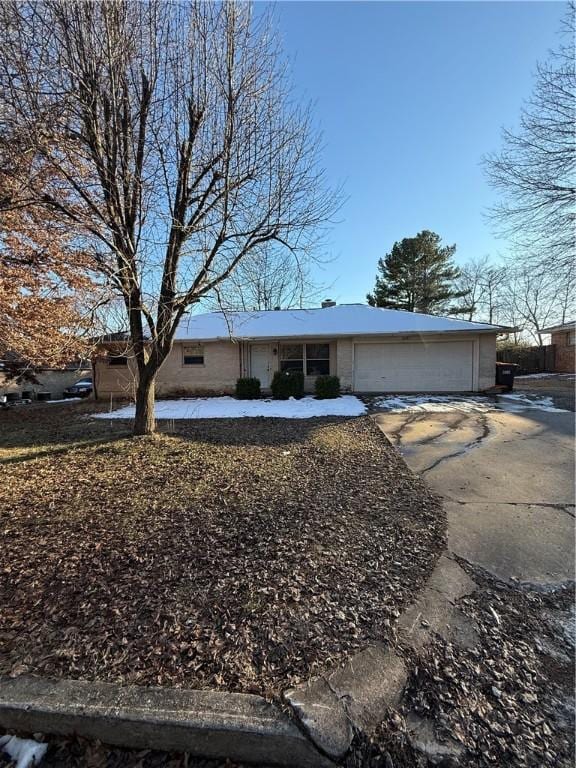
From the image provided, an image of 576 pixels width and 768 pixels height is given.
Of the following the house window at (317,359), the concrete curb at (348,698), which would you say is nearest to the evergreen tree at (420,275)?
the house window at (317,359)

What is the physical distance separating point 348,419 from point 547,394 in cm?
924

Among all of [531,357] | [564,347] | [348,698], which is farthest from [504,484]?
[531,357]

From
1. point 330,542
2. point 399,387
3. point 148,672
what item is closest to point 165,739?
point 148,672

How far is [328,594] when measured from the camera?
2398 millimetres

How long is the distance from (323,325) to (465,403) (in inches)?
258

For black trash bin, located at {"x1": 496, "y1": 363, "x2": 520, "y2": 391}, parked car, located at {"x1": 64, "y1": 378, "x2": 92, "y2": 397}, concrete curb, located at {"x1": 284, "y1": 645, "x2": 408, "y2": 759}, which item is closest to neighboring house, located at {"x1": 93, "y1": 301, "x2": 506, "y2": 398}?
black trash bin, located at {"x1": 496, "y1": 363, "x2": 520, "y2": 391}

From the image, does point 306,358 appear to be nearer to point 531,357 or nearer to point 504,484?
point 504,484

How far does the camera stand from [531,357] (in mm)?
25656

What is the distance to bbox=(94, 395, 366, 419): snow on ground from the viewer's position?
34.2ft

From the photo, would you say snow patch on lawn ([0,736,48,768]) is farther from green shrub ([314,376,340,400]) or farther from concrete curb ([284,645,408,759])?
green shrub ([314,376,340,400])

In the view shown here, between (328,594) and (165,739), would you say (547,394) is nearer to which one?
(328,594)

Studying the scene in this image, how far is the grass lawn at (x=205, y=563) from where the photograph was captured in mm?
1909

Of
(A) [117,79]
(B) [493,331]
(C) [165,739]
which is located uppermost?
(A) [117,79]

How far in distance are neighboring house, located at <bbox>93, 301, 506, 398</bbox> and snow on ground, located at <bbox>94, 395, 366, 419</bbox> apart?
1505 mm
